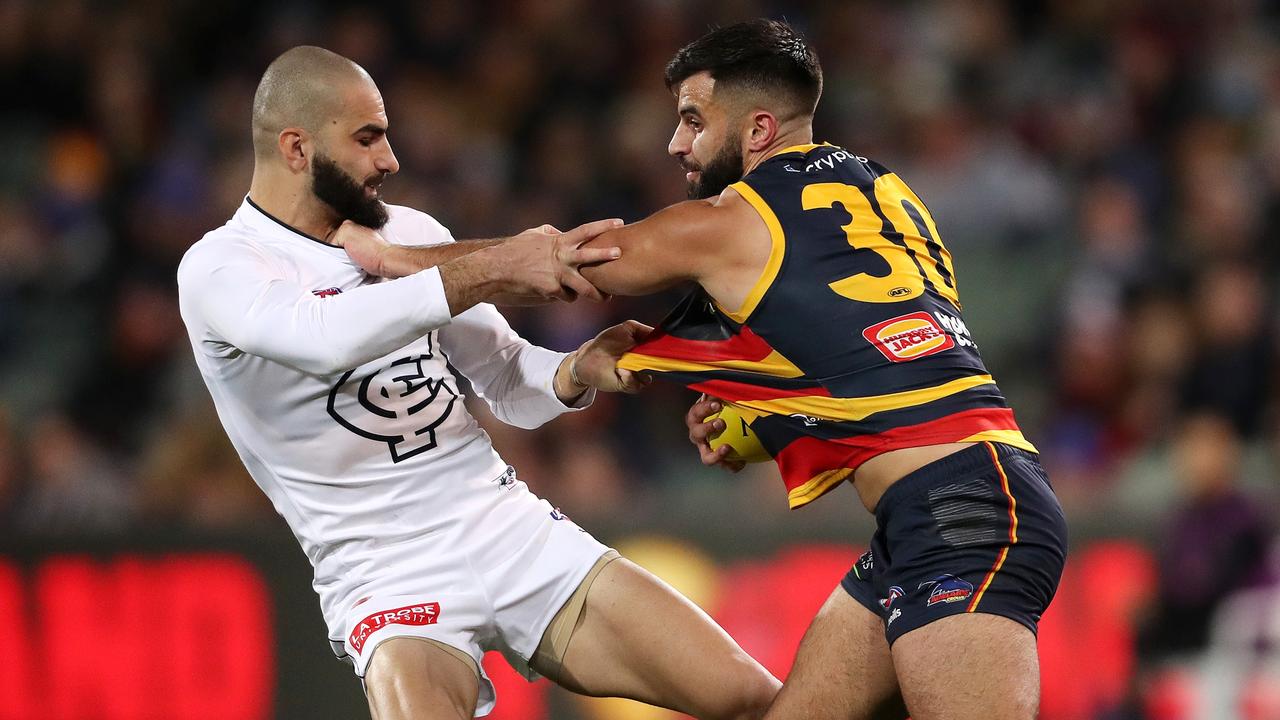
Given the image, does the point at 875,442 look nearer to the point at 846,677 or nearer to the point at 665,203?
the point at 846,677

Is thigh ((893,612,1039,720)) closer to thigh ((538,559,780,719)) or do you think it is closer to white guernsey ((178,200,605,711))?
thigh ((538,559,780,719))

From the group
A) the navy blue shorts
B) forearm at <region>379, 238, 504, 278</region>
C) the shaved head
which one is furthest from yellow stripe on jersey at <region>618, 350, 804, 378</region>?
the shaved head

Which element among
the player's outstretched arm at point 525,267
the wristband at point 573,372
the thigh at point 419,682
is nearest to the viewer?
the thigh at point 419,682

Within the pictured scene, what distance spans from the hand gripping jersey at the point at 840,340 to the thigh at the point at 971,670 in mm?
536

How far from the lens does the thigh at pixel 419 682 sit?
14.2 ft

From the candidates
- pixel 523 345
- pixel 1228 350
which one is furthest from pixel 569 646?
pixel 1228 350

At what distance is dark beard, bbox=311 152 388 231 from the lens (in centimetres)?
489

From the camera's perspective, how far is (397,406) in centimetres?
481

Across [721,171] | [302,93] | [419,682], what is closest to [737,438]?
[721,171]

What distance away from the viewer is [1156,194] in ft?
33.9

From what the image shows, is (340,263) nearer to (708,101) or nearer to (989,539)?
(708,101)

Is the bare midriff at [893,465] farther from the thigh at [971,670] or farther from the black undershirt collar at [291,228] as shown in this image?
the black undershirt collar at [291,228]

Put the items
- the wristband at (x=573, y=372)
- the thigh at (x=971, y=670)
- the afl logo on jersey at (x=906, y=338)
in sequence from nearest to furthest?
the thigh at (x=971, y=670) → the afl logo on jersey at (x=906, y=338) → the wristband at (x=573, y=372)

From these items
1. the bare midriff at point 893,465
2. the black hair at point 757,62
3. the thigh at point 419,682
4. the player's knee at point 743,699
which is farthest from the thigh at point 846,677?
the black hair at point 757,62
